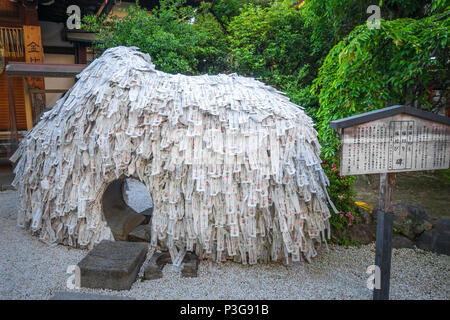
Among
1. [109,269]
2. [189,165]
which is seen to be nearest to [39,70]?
[189,165]

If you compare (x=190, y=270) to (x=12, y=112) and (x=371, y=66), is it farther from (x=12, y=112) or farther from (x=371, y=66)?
(x=12, y=112)

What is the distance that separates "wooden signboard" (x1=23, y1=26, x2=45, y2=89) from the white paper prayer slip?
4.97m

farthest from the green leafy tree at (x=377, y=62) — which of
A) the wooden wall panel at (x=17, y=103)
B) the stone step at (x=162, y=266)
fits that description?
the wooden wall panel at (x=17, y=103)

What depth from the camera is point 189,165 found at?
14.2ft

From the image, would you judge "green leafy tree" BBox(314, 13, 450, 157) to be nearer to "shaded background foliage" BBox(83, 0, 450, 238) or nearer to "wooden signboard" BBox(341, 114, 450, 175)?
"shaded background foliage" BBox(83, 0, 450, 238)

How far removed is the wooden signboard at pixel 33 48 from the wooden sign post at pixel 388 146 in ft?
28.7

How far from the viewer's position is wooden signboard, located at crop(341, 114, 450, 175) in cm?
327

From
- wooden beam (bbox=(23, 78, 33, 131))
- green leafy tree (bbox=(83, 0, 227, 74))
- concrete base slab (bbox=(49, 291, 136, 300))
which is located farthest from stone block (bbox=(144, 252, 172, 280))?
Answer: wooden beam (bbox=(23, 78, 33, 131))

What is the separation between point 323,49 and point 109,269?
8.28 metres

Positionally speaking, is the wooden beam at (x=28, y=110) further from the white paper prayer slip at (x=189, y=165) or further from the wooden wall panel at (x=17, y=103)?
the white paper prayer slip at (x=189, y=165)

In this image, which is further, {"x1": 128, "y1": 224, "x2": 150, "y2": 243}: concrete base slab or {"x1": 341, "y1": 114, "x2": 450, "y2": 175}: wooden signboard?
{"x1": 128, "y1": 224, "x2": 150, "y2": 243}: concrete base slab
